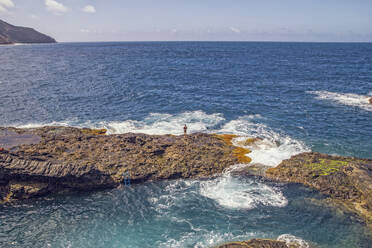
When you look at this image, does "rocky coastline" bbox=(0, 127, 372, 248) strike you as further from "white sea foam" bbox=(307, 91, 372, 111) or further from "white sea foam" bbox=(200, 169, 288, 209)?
"white sea foam" bbox=(307, 91, 372, 111)

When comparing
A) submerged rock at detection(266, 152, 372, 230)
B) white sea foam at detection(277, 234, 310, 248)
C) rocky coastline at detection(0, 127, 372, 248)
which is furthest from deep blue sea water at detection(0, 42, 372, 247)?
submerged rock at detection(266, 152, 372, 230)

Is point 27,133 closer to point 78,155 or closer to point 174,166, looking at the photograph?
point 78,155

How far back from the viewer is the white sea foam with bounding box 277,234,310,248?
18641 mm

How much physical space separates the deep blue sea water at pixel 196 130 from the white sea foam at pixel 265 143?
16cm

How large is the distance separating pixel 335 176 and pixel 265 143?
1027 cm

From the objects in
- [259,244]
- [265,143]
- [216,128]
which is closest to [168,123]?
[216,128]

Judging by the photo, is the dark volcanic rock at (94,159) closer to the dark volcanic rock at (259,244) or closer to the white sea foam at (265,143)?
the white sea foam at (265,143)

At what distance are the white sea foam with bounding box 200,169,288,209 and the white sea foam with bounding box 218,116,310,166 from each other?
4172mm

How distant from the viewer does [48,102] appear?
54781mm

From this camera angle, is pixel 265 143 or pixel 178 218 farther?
pixel 265 143

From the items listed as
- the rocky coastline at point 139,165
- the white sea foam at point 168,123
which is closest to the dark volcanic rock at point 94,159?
the rocky coastline at point 139,165

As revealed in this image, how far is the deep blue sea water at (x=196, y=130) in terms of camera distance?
20.2 meters

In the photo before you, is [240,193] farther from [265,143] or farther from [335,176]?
[265,143]

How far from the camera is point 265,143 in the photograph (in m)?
34.3
